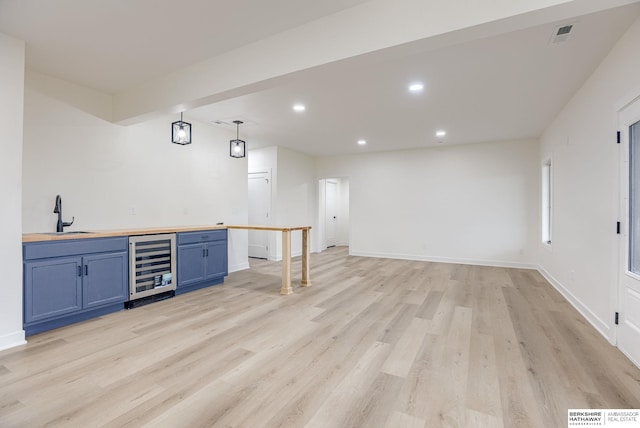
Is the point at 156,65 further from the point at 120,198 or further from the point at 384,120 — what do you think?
the point at 384,120

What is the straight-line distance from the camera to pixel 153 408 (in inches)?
68.4

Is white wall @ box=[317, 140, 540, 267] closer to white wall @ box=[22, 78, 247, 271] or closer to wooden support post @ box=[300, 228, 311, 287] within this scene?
wooden support post @ box=[300, 228, 311, 287]

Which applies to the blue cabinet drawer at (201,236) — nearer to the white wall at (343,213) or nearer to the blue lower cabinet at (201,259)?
the blue lower cabinet at (201,259)

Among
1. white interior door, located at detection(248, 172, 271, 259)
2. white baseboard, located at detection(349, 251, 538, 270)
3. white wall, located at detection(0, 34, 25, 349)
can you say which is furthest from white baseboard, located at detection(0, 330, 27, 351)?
white baseboard, located at detection(349, 251, 538, 270)

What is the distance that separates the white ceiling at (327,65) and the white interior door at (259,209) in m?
2.16

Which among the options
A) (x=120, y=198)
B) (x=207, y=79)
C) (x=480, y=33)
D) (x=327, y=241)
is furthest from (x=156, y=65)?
(x=327, y=241)

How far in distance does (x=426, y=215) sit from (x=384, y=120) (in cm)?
295

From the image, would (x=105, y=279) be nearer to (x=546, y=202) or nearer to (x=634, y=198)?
(x=634, y=198)

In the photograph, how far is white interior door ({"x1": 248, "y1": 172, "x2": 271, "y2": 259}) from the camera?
7.01m

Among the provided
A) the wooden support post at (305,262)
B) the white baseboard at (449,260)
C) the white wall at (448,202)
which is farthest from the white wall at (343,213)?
the wooden support post at (305,262)

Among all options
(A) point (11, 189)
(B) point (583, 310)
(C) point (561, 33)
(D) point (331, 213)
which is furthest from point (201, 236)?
(D) point (331, 213)

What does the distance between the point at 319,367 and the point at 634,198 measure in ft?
9.23

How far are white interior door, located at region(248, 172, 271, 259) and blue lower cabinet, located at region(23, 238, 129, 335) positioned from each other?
147 inches

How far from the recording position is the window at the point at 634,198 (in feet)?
7.67
